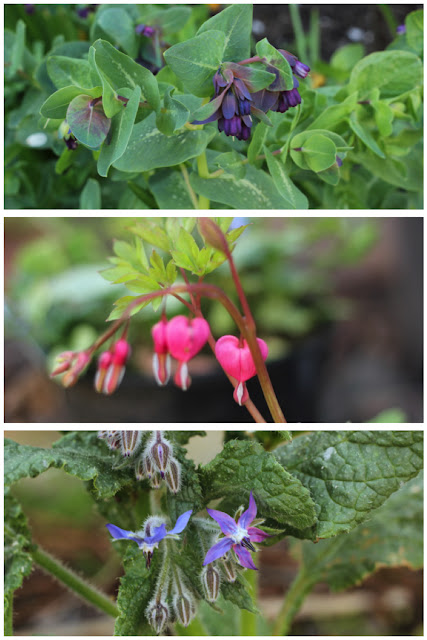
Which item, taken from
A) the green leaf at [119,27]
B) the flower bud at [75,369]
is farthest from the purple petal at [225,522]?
the green leaf at [119,27]

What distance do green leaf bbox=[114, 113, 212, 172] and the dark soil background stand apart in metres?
0.39

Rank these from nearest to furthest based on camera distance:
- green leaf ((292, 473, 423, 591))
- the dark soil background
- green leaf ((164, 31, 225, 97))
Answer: green leaf ((164, 31, 225, 97)) → green leaf ((292, 473, 423, 591)) → the dark soil background

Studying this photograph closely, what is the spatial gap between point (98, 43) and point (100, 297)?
1.37ft

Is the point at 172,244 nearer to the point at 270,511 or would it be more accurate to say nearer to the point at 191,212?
the point at 191,212

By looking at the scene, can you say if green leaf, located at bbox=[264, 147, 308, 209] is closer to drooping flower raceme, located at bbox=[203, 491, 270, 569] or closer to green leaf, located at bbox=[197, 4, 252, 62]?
green leaf, located at bbox=[197, 4, 252, 62]

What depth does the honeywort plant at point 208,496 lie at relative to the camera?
1.12 ft

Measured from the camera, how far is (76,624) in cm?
67

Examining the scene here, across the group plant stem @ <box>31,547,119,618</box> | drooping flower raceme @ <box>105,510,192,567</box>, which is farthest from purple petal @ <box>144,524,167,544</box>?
plant stem @ <box>31,547,119,618</box>

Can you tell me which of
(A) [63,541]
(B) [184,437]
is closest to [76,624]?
(A) [63,541]

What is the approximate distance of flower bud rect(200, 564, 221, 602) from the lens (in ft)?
1.12

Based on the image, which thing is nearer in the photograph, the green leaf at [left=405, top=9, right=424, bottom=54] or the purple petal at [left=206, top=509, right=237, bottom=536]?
the purple petal at [left=206, top=509, right=237, bottom=536]

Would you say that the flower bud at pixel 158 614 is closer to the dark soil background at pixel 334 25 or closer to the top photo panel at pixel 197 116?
the top photo panel at pixel 197 116

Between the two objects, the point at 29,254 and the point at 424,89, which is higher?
the point at 424,89

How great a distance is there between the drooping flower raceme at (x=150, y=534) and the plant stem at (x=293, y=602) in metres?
0.20
